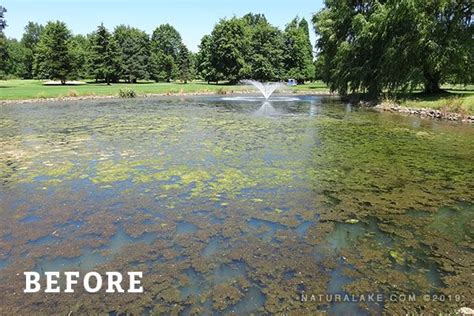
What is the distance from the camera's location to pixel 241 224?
689 centimetres

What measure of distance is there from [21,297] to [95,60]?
6637cm

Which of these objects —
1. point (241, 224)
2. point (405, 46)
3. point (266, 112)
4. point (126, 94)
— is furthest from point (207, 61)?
point (241, 224)

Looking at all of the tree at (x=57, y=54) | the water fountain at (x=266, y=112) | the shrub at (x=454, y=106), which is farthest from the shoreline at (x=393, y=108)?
the tree at (x=57, y=54)

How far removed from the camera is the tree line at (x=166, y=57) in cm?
6159

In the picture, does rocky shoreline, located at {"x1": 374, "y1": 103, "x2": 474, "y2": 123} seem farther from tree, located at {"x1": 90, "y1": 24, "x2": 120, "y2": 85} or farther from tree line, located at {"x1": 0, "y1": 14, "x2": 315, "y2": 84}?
tree, located at {"x1": 90, "y1": 24, "x2": 120, "y2": 85}

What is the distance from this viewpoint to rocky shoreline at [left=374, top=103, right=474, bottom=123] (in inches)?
830

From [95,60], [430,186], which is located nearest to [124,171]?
[430,186]

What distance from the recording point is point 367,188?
910cm

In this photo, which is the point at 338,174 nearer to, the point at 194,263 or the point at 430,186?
the point at 430,186

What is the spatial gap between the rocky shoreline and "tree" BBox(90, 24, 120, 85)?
4997 cm

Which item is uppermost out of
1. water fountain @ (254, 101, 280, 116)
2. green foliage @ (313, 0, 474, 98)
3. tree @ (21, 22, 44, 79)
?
tree @ (21, 22, 44, 79)

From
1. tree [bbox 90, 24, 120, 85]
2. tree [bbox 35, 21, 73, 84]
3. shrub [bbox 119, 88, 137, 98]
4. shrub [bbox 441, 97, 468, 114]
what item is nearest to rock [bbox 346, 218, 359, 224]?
Answer: shrub [bbox 441, 97, 468, 114]

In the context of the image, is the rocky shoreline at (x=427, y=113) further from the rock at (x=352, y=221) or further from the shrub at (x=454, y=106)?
the rock at (x=352, y=221)

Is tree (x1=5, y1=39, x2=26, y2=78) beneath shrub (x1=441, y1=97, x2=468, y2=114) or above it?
above
